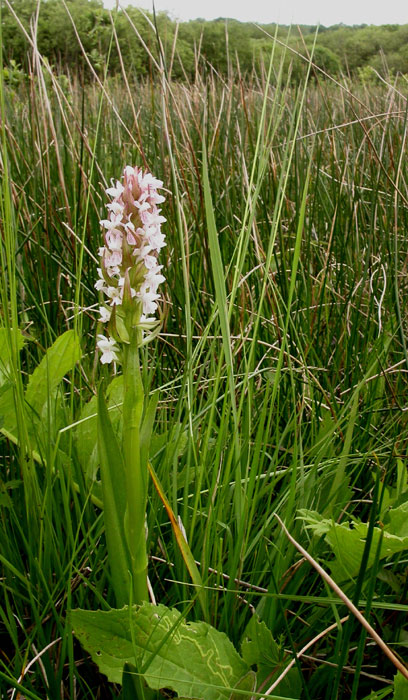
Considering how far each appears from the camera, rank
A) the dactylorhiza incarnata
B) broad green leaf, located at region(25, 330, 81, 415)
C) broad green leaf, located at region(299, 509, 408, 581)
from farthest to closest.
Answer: broad green leaf, located at region(25, 330, 81, 415) < broad green leaf, located at region(299, 509, 408, 581) < the dactylorhiza incarnata

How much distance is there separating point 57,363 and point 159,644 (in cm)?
47

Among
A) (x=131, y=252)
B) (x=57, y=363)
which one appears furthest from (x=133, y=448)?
(x=57, y=363)

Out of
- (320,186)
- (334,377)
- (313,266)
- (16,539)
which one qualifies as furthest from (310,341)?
(320,186)

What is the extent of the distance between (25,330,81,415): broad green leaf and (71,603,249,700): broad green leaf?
0.39m

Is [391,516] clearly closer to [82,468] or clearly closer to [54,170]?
[82,468]

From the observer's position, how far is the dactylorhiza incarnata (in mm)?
639

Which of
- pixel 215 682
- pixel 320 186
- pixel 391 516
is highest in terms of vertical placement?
pixel 320 186

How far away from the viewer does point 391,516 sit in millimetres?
800

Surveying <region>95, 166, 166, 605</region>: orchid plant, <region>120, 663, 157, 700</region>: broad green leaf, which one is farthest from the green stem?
<region>120, 663, 157, 700</region>: broad green leaf

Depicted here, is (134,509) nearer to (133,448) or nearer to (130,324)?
(133,448)

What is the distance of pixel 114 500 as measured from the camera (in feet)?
2.23

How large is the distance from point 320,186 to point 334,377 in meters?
1.36

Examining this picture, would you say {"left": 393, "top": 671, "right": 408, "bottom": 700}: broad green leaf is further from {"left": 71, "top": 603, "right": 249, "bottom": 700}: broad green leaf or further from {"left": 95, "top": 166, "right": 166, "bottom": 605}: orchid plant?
{"left": 95, "top": 166, "right": 166, "bottom": 605}: orchid plant

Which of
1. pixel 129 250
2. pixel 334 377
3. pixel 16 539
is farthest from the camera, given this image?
pixel 334 377
